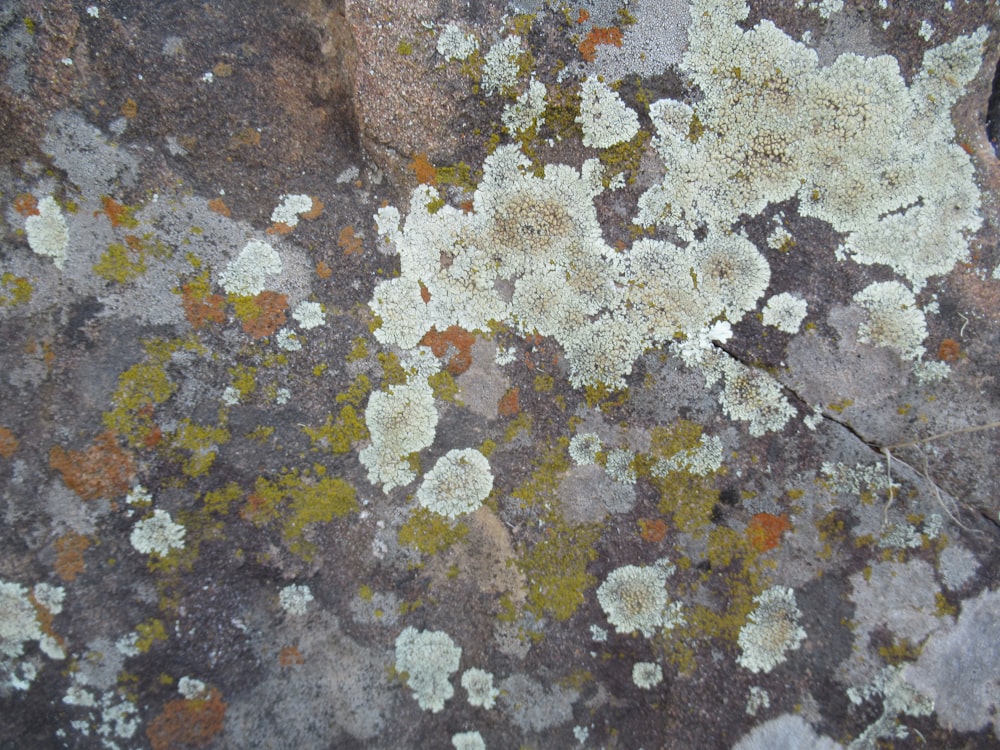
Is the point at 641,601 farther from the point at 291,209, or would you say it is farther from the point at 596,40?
the point at 596,40

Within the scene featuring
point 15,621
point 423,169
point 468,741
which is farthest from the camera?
point 423,169

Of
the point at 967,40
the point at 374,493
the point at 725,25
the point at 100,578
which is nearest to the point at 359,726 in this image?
the point at 374,493

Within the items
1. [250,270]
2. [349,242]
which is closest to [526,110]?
[349,242]

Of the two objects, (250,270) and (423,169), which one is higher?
(423,169)

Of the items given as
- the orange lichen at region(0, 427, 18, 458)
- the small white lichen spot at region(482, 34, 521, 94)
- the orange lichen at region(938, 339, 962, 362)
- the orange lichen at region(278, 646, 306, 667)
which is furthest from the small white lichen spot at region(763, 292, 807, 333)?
the orange lichen at region(0, 427, 18, 458)

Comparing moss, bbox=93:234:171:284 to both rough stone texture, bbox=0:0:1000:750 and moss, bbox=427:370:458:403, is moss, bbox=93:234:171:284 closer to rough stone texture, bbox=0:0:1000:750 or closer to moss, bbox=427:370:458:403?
rough stone texture, bbox=0:0:1000:750

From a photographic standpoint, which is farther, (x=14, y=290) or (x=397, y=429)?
(x=397, y=429)
